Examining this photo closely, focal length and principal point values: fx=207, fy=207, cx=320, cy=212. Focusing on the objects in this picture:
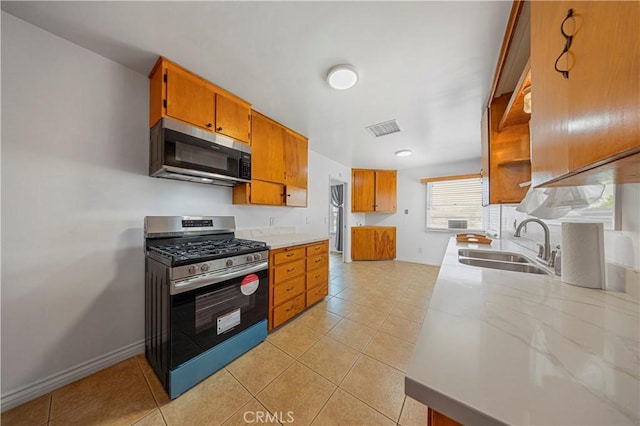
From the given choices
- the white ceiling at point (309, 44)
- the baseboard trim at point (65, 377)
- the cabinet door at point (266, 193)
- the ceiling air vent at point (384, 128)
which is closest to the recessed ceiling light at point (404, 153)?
the ceiling air vent at point (384, 128)

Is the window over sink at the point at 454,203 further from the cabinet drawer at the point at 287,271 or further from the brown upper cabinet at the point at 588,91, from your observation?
the brown upper cabinet at the point at 588,91

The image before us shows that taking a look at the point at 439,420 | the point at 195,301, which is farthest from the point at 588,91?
the point at 195,301

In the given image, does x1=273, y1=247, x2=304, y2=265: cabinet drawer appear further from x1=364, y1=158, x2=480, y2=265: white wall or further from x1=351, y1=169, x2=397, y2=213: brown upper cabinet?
x1=364, y1=158, x2=480, y2=265: white wall

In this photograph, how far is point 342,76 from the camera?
67.8 inches

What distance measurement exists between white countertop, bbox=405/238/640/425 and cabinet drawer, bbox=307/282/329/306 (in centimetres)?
190

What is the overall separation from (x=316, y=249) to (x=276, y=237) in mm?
529

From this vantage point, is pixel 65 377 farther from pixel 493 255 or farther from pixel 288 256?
pixel 493 255

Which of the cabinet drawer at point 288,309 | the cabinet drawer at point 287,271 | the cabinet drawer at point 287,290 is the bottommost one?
the cabinet drawer at point 288,309

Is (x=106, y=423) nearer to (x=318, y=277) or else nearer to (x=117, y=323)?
(x=117, y=323)

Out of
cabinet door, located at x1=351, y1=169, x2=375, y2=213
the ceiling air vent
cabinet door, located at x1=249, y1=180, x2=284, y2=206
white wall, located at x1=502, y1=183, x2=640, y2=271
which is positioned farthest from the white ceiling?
cabinet door, located at x1=351, y1=169, x2=375, y2=213

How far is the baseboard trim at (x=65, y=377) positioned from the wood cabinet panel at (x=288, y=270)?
1210 mm

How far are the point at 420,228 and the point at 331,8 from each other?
469cm

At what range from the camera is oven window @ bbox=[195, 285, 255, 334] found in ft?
4.85

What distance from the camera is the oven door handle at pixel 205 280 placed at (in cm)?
135
